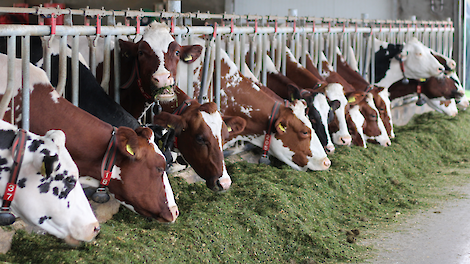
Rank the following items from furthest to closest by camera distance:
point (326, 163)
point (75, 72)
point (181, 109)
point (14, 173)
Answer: point (326, 163) < point (181, 109) < point (75, 72) < point (14, 173)

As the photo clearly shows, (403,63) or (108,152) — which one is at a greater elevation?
(403,63)

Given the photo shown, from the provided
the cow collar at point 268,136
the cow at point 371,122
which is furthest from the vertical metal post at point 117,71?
the cow at point 371,122

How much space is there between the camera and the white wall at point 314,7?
582 inches

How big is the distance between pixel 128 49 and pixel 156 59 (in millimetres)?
292

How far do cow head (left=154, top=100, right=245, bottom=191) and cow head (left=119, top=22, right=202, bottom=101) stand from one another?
203 millimetres

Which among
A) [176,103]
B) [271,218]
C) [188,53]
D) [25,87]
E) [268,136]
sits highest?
[188,53]

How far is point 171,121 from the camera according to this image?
13.3 ft

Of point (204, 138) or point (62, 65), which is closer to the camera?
point (62, 65)

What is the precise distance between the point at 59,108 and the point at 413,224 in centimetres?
323

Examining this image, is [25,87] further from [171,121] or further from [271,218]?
[271,218]

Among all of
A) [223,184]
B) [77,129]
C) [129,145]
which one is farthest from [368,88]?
[77,129]

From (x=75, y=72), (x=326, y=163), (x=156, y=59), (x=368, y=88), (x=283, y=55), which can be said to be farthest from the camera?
(x=368, y=88)

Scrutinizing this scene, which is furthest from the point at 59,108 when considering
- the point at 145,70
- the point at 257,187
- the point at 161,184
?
the point at 257,187

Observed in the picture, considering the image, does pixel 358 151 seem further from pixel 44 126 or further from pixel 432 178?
pixel 44 126
